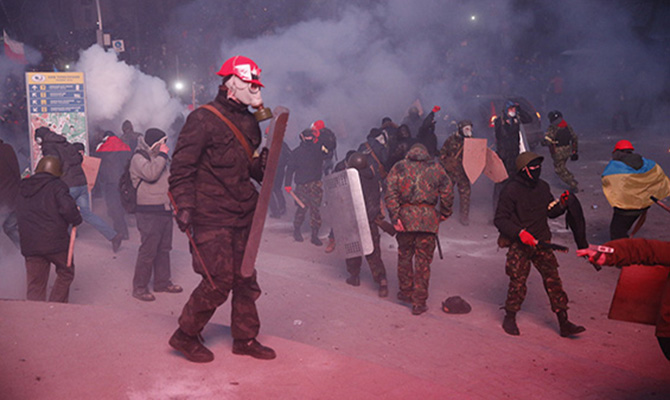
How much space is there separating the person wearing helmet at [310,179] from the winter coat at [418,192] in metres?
3.52

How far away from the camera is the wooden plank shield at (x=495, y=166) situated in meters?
10.2

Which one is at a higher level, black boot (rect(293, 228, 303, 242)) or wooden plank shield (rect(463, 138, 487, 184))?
wooden plank shield (rect(463, 138, 487, 184))

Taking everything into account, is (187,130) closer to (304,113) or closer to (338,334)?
(338,334)

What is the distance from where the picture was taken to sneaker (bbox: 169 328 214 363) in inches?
160

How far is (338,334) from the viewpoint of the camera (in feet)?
18.8

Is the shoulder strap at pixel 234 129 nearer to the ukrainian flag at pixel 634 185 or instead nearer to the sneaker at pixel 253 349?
the sneaker at pixel 253 349

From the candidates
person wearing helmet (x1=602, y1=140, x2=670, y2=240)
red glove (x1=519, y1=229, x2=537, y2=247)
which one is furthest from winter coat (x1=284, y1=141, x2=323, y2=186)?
red glove (x1=519, y1=229, x2=537, y2=247)

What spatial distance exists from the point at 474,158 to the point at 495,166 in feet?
1.21

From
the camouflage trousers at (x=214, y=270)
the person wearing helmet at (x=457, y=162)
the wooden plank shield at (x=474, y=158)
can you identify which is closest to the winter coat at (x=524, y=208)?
the camouflage trousers at (x=214, y=270)

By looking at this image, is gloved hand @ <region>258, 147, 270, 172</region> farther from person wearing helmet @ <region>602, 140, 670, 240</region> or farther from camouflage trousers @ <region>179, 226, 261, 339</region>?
person wearing helmet @ <region>602, 140, 670, 240</region>

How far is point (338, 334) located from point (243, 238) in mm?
2032

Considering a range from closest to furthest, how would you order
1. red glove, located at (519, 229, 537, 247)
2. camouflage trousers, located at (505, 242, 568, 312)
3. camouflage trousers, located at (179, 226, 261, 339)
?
camouflage trousers, located at (179, 226, 261, 339)
red glove, located at (519, 229, 537, 247)
camouflage trousers, located at (505, 242, 568, 312)

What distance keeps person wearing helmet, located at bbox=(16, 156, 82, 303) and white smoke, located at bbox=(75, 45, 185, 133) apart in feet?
42.3

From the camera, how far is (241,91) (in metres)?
4.04
